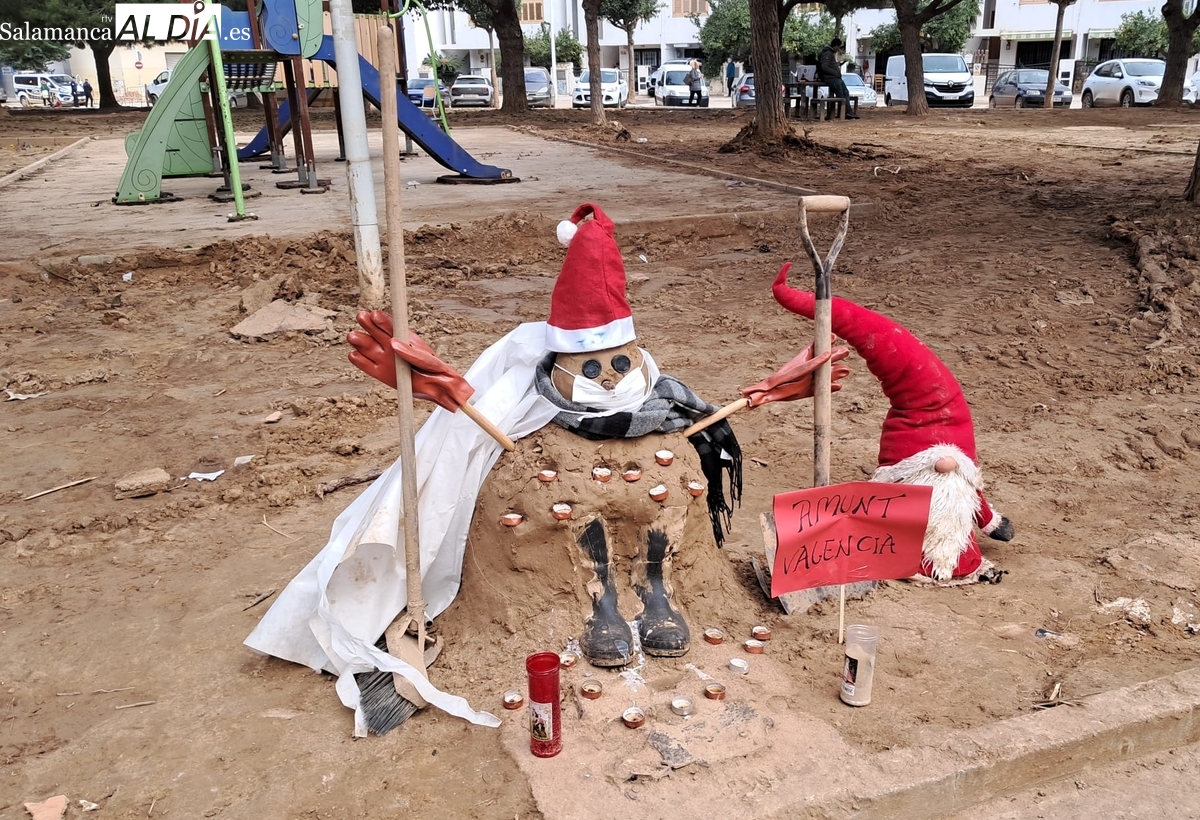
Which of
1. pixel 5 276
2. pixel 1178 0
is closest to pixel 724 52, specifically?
pixel 1178 0

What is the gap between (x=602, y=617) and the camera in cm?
292

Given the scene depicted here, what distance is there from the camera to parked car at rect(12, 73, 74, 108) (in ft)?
152

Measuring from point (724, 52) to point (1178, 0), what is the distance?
82.5 ft

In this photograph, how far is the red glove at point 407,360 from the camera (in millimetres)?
2648

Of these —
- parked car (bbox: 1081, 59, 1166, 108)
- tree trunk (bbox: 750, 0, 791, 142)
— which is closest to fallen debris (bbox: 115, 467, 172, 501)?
tree trunk (bbox: 750, 0, 791, 142)

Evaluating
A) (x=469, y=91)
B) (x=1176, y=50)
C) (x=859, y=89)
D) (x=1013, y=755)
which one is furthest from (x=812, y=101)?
(x=1013, y=755)

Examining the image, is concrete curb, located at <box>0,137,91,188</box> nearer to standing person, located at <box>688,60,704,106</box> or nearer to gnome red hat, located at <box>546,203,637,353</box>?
gnome red hat, located at <box>546,203,637,353</box>

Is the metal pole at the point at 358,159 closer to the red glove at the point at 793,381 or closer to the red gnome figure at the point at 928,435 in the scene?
the red gnome figure at the point at 928,435

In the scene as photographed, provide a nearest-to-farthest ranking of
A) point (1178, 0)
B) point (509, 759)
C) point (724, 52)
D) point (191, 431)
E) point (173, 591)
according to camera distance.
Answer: point (509, 759)
point (173, 591)
point (191, 431)
point (1178, 0)
point (724, 52)

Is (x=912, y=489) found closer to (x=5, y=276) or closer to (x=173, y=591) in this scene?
(x=173, y=591)

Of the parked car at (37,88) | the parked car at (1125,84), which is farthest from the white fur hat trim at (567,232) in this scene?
the parked car at (37,88)

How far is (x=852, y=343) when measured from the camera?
3.29 meters

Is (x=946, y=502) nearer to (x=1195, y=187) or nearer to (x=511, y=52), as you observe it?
(x=1195, y=187)

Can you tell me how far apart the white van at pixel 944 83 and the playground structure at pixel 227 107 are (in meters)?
21.2
